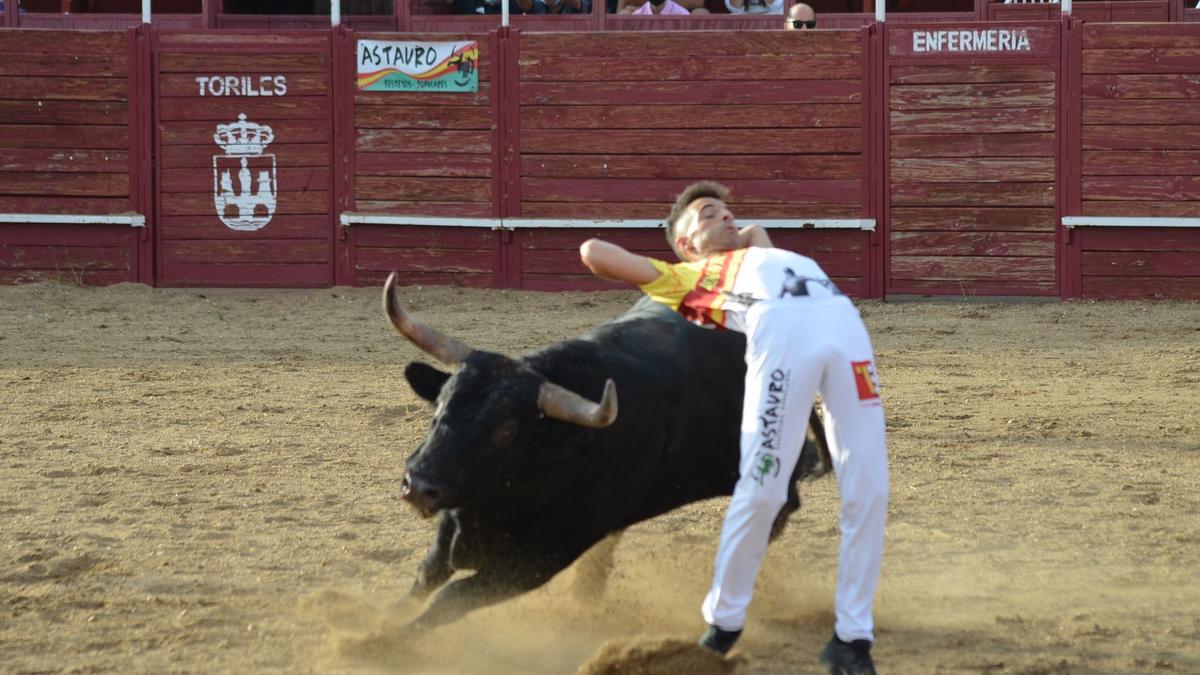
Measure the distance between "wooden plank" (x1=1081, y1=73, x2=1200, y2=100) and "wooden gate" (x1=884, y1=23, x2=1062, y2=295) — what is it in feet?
0.93

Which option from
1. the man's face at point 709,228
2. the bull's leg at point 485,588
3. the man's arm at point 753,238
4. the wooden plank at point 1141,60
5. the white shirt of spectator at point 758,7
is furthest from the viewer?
the white shirt of spectator at point 758,7

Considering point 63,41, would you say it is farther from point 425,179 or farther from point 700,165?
point 700,165

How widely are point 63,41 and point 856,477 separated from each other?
31.3 ft

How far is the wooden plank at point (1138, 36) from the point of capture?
11.1 m

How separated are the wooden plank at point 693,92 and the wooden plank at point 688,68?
0.04 metres

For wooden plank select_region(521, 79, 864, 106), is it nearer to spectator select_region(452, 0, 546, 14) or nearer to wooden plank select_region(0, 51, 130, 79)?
spectator select_region(452, 0, 546, 14)

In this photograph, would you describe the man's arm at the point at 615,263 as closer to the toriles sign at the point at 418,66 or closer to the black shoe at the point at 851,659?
the black shoe at the point at 851,659

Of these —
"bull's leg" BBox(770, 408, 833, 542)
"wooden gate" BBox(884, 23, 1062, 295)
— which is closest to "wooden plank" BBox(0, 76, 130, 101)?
"wooden gate" BBox(884, 23, 1062, 295)

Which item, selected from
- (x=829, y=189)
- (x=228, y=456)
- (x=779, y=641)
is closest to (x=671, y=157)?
(x=829, y=189)

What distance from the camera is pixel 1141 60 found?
11.1 metres

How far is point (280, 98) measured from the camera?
11766 mm

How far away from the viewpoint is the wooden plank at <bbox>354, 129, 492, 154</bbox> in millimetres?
11664

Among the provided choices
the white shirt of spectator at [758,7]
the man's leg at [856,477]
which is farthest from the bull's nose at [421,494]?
the white shirt of spectator at [758,7]

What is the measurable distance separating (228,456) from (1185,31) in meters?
7.63
